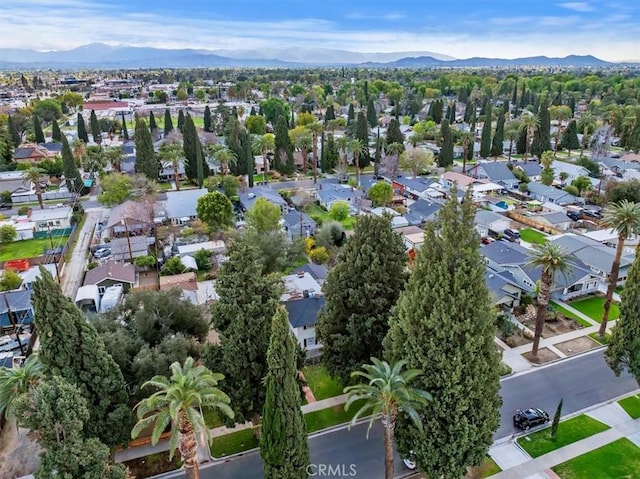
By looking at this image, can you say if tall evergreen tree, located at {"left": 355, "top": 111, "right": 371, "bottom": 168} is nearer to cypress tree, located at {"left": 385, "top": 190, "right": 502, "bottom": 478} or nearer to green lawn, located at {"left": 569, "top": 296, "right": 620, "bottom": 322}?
green lawn, located at {"left": 569, "top": 296, "right": 620, "bottom": 322}

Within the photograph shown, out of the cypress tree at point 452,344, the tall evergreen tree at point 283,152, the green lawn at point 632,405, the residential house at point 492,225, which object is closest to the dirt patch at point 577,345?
the green lawn at point 632,405

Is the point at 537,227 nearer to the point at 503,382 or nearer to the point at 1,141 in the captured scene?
the point at 503,382

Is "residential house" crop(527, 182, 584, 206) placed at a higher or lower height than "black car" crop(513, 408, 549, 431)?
higher

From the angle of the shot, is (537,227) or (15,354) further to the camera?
(537,227)

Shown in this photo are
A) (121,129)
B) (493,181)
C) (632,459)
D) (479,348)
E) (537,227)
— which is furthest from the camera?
(121,129)

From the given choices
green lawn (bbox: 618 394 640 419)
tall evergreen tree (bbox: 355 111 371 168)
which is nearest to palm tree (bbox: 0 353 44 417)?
green lawn (bbox: 618 394 640 419)

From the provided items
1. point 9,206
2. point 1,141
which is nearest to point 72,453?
point 9,206

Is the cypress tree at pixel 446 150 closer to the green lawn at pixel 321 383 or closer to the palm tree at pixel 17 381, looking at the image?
the green lawn at pixel 321 383
